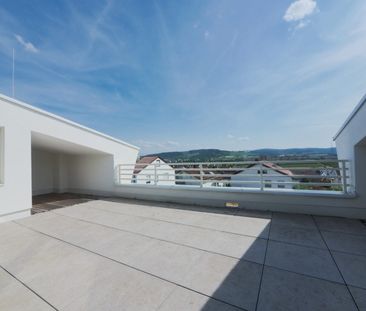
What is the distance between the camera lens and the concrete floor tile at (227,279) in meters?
1.64

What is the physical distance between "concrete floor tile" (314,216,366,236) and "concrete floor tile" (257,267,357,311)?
1.87 meters

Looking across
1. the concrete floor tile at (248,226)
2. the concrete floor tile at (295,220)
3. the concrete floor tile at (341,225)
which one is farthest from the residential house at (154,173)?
the concrete floor tile at (341,225)

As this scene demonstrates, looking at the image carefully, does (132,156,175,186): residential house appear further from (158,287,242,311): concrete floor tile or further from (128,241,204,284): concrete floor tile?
(158,287,242,311): concrete floor tile

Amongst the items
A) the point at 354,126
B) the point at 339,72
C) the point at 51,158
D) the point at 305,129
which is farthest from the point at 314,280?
the point at 305,129

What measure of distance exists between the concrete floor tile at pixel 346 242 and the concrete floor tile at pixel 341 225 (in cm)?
22

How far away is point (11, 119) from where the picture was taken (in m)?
4.11

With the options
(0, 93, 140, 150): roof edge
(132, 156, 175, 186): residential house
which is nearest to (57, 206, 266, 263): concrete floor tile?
(132, 156, 175, 186): residential house

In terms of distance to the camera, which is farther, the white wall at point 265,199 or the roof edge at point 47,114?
the roof edge at point 47,114

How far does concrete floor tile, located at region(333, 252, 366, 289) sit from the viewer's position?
1.82 meters

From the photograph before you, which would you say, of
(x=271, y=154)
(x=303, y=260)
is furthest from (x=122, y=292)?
(x=271, y=154)

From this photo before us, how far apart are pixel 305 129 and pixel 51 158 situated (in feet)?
44.4

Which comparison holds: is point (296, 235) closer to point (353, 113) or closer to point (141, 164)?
point (353, 113)

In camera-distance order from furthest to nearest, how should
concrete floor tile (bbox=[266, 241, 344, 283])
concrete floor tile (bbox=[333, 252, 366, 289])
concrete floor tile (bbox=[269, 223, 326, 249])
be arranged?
concrete floor tile (bbox=[269, 223, 326, 249])
concrete floor tile (bbox=[266, 241, 344, 283])
concrete floor tile (bbox=[333, 252, 366, 289])

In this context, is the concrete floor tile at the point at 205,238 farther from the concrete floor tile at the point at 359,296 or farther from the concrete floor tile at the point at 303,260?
the concrete floor tile at the point at 359,296
